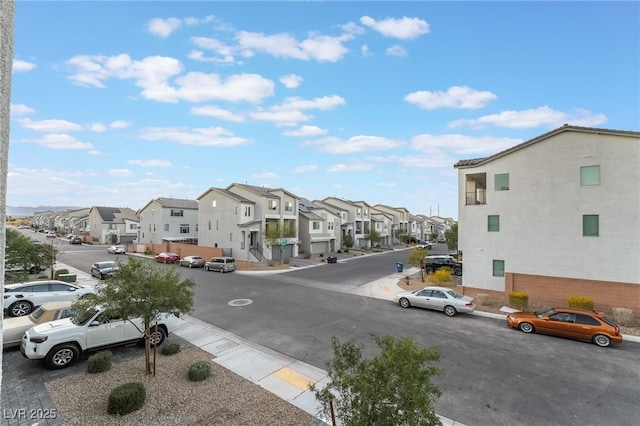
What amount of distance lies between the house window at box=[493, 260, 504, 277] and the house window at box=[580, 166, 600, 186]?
6.64m

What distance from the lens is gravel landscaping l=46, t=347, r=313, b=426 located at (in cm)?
738

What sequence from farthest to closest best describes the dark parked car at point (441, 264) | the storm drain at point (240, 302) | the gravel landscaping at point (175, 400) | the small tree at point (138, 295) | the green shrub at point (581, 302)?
the dark parked car at point (441, 264)
the storm drain at point (240, 302)
the green shrub at point (581, 302)
the small tree at point (138, 295)
the gravel landscaping at point (175, 400)

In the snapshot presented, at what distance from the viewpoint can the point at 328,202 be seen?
211ft

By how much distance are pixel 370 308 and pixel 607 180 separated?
15405 mm

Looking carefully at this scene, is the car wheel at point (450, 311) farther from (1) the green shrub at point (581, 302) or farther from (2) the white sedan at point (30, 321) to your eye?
(2) the white sedan at point (30, 321)

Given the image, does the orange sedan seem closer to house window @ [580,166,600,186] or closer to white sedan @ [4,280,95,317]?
house window @ [580,166,600,186]

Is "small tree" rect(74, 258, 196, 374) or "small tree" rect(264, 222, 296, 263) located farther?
"small tree" rect(264, 222, 296, 263)

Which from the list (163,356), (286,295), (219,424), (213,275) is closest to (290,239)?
(213,275)

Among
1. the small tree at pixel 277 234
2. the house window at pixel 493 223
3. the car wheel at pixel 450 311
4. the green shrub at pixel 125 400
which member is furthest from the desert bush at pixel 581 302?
the small tree at pixel 277 234

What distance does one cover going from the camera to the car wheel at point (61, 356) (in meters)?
9.75

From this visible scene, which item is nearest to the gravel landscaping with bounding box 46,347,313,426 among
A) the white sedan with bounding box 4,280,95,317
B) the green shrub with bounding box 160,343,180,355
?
the green shrub with bounding box 160,343,180,355

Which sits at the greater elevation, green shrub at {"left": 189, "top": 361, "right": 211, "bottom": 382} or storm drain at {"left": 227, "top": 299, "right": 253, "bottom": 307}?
green shrub at {"left": 189, "top": 361, "right": 211, "bottom": 382}

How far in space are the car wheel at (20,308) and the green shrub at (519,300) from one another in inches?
1061

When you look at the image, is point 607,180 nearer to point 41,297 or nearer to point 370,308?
point 370,308
